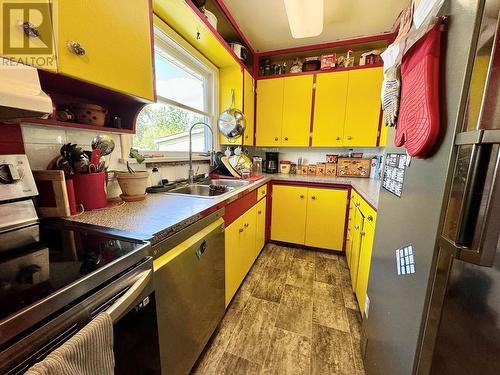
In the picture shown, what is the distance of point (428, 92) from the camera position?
1.88ft

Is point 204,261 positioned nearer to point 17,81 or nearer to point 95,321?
point 95,321

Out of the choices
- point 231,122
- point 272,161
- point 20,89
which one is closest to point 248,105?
point 231,122

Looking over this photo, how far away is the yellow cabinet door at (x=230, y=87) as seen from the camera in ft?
7.47

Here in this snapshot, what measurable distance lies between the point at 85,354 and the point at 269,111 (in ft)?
8.85

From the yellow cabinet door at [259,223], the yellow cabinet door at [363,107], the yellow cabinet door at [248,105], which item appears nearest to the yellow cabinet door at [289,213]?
the yellow cabinet door at [259,223]

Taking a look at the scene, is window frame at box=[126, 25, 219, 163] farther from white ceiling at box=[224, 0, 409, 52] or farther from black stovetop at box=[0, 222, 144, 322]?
black stovetop at box=[0, 222, 144, 322]

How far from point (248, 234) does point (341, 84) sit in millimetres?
1985

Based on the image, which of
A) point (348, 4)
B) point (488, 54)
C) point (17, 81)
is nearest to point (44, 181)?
point (17, 81)

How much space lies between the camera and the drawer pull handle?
2.02 ft

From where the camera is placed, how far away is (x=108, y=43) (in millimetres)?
835

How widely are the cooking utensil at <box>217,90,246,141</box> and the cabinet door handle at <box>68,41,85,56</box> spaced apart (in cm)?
148

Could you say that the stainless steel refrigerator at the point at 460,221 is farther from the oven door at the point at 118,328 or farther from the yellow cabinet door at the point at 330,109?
the yellow cabinet door at the point at 330,109

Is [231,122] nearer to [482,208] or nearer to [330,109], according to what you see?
[330,109]

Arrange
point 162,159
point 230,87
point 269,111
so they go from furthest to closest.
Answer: point 269,111
point 230,87
point 162,159
